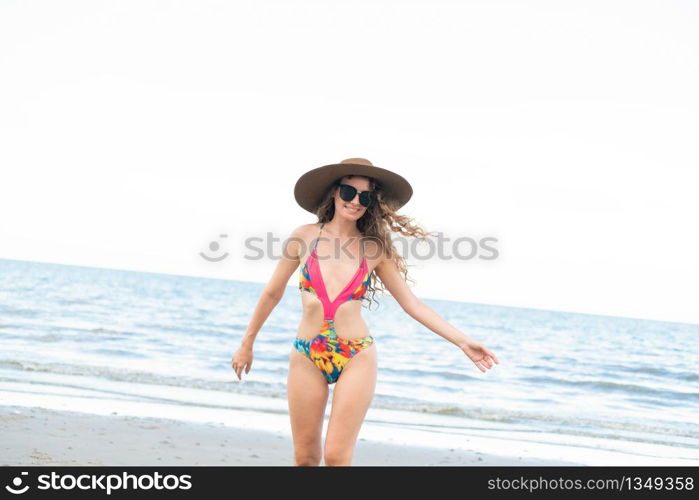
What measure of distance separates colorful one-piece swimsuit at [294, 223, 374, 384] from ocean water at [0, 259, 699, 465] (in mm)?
4901

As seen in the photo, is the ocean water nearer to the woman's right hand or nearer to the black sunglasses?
the woman's right hand

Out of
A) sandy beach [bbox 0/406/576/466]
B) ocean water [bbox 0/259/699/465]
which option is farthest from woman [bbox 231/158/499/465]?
ocean water [bbox 0/259/699/465]

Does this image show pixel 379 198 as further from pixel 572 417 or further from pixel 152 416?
pixel 572 417

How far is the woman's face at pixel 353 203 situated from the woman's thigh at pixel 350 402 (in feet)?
2.78

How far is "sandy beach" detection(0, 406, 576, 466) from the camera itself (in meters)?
6.92

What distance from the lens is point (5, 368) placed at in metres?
12.8

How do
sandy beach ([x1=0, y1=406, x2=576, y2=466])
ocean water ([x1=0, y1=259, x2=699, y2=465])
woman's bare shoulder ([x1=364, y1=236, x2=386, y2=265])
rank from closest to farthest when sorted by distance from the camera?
woman's bare shoulder ([x1=364, y1=236, x2=386, y2=265]) → sandy beach ([x1=0, y1=406, x2=576, y2=466]) → ocean water ([x1=0, y1=259, x2=699, y2=465])

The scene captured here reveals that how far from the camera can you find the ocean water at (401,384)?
1016cm

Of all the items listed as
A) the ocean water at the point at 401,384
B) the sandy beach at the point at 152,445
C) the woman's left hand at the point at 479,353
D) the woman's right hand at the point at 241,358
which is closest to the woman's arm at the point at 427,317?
the woman's left hand at the point at 479,353

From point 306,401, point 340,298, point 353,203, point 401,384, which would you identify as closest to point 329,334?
point 340,298

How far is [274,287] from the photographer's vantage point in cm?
481

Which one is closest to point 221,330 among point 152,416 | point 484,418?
point 484,418

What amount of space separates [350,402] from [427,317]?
691mm

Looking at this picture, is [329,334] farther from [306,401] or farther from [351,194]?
[351,194]
